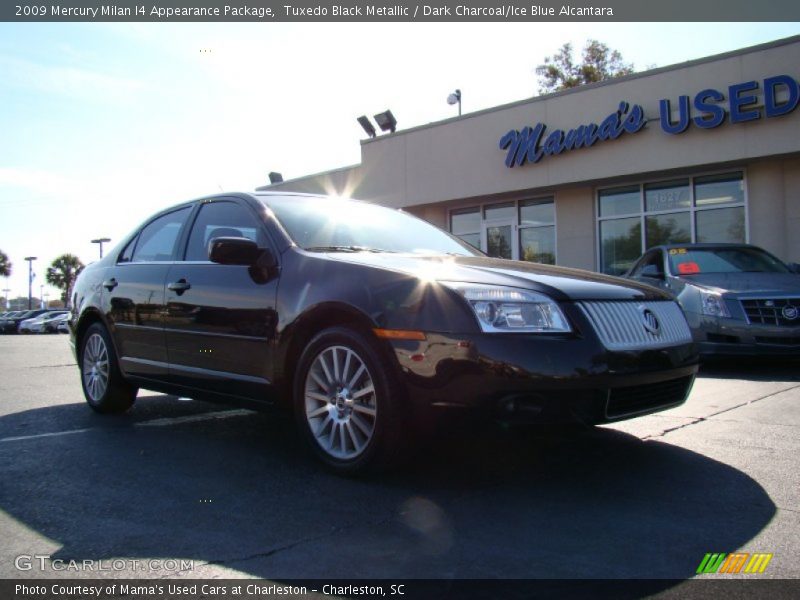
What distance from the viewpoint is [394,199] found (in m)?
20.0

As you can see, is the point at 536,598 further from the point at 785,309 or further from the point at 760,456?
the point at 785,309

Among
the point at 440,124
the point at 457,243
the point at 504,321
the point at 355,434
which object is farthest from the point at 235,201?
the point at 440,124

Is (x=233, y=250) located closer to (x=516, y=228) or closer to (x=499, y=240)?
(x=516, y=228)

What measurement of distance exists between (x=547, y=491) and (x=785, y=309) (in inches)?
219

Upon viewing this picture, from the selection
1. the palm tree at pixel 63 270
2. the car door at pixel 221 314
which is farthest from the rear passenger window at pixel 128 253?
the palm tree at pixel 63 270

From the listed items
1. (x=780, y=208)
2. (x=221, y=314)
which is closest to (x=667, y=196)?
(x=780, y=208)

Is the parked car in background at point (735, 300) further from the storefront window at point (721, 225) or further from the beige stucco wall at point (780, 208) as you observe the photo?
the storefront window at point (721, 225)

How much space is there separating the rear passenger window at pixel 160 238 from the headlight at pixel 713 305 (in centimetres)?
572

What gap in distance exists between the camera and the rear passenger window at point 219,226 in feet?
14.4

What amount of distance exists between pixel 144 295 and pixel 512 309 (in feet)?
9.48

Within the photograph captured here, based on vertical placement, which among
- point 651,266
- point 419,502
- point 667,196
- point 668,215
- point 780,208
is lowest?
point 419,502

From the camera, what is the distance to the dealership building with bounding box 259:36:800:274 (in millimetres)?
13406

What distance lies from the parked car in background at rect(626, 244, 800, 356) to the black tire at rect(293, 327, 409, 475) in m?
5.25

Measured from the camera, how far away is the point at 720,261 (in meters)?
8.94
